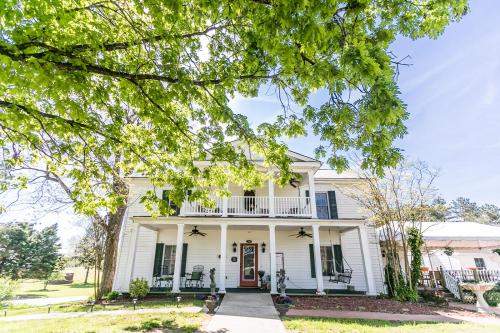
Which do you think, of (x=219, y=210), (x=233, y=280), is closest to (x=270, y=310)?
(x=233, y=280)

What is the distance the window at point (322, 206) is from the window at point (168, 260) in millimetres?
8472

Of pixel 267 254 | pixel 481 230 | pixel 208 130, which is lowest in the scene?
pixel 267 254

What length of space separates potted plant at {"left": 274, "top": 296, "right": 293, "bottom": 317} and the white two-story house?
9.00 feet

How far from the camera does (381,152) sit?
12.4 ft

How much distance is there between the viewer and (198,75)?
5789 mm

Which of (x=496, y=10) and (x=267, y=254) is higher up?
(x=496, y=10)

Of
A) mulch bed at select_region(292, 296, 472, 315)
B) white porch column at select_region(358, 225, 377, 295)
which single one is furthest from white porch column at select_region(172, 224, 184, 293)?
white porch column at select_region(358, 225, 377, 295)

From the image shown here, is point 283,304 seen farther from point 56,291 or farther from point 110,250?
point 56,291

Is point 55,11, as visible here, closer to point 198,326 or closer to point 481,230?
point 198,326

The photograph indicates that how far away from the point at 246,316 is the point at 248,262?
5991 mm

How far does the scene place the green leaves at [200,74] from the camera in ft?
9.96

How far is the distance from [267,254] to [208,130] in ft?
30.3

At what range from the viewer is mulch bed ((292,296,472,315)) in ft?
30.4

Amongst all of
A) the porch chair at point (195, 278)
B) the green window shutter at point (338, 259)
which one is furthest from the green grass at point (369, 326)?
the porch chair at point (195, 278)
